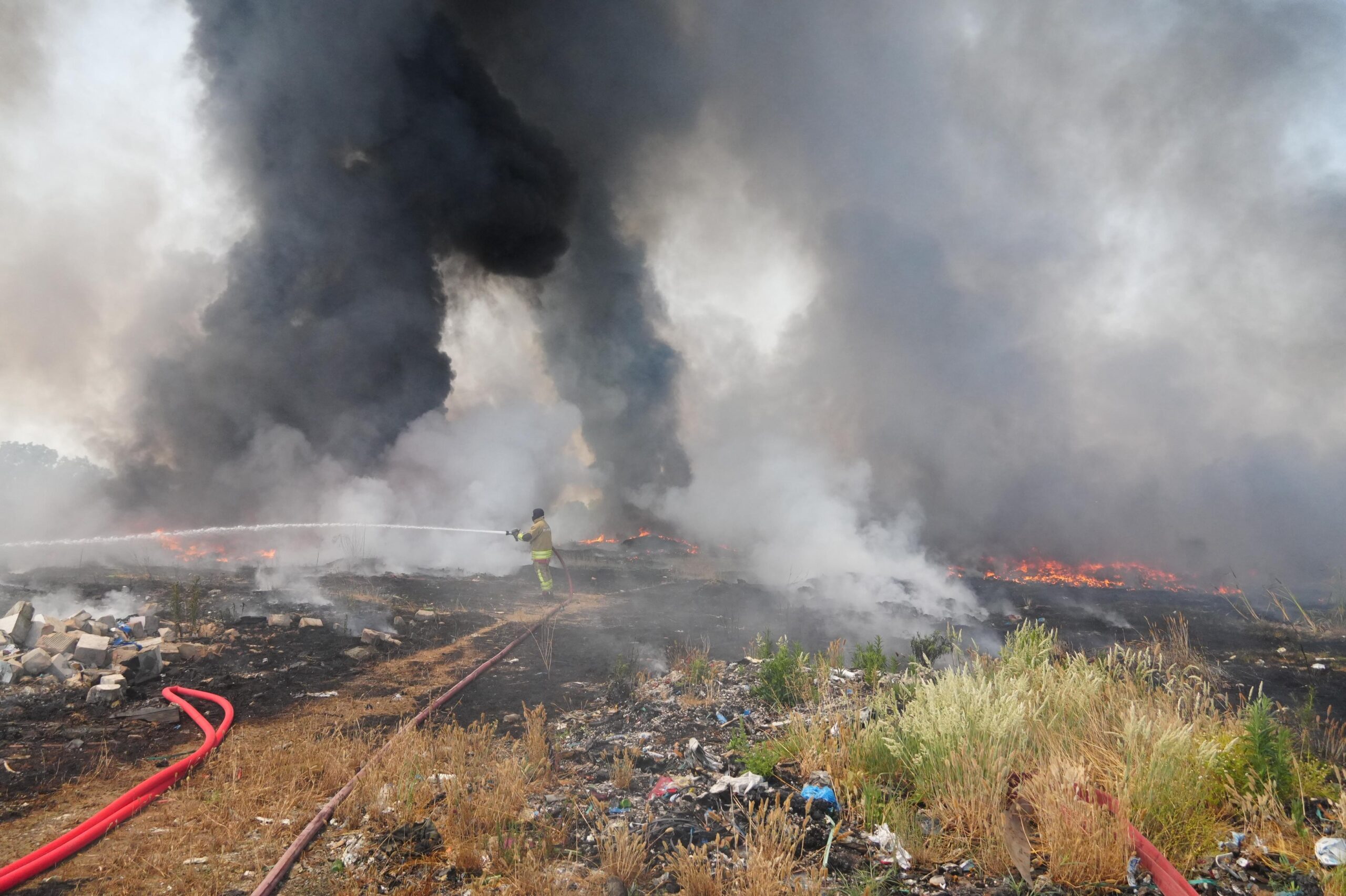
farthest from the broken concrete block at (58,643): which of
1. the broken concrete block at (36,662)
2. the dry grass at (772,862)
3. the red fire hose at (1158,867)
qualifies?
the red fire hose at (1158,867)

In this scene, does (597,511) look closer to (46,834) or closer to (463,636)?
(463,636)

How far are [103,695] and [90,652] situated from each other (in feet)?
3.70

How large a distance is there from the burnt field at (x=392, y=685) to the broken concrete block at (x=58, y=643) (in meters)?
0.56

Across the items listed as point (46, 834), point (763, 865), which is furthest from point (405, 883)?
point (46, 834)

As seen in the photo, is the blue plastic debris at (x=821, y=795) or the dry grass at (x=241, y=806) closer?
the dry grass at (x=241, y=806)

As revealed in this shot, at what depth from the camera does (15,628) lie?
680 centimetres

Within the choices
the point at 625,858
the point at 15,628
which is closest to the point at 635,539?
the point at 15,628

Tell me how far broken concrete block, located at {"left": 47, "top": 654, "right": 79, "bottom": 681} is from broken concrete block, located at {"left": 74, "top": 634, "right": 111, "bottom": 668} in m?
0.26

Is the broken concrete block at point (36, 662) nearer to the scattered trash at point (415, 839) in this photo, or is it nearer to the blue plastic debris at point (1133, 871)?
the scattered trash at point (415, 839)

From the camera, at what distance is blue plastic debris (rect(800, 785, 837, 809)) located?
3881 mm

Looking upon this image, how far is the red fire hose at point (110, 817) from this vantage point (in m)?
3.19

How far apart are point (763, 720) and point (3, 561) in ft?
61.5

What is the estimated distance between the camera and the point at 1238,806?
3.34 m

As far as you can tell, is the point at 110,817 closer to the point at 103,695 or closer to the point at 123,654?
the point at 103,695
